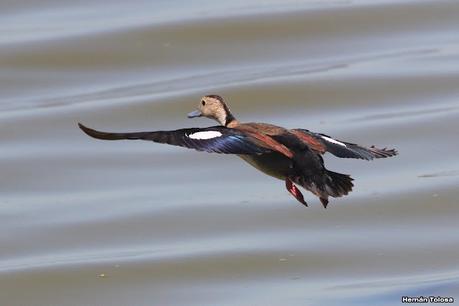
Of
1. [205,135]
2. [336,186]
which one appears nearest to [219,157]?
[336,186]

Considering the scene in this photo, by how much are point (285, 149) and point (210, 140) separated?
0.57 metres

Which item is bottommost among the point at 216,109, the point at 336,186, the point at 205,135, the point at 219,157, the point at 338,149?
the point at 336,186

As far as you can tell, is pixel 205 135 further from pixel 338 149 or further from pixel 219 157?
pixel 219 157

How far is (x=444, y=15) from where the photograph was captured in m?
15.0

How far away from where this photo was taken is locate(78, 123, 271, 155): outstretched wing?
762 centimetres

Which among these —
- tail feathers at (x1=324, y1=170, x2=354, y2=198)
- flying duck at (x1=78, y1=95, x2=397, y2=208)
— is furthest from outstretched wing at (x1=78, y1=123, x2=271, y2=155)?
tail feathers at (x1=324, y1=170, x2=354, y2=198)

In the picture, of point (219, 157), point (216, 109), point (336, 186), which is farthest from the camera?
point (219, 157)

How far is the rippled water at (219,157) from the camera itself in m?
9.00

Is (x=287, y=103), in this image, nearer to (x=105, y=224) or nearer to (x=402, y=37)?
(x=402, y=37)

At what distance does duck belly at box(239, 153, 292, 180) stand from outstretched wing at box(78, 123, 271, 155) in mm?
393

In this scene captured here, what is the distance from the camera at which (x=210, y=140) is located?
306 inches

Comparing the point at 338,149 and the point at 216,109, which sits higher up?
the point at 216,109

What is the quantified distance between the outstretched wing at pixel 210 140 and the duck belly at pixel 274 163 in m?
0.39

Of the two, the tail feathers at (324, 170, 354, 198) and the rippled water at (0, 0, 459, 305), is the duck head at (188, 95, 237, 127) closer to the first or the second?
the rippled water at (0, 0, 459, 305)
